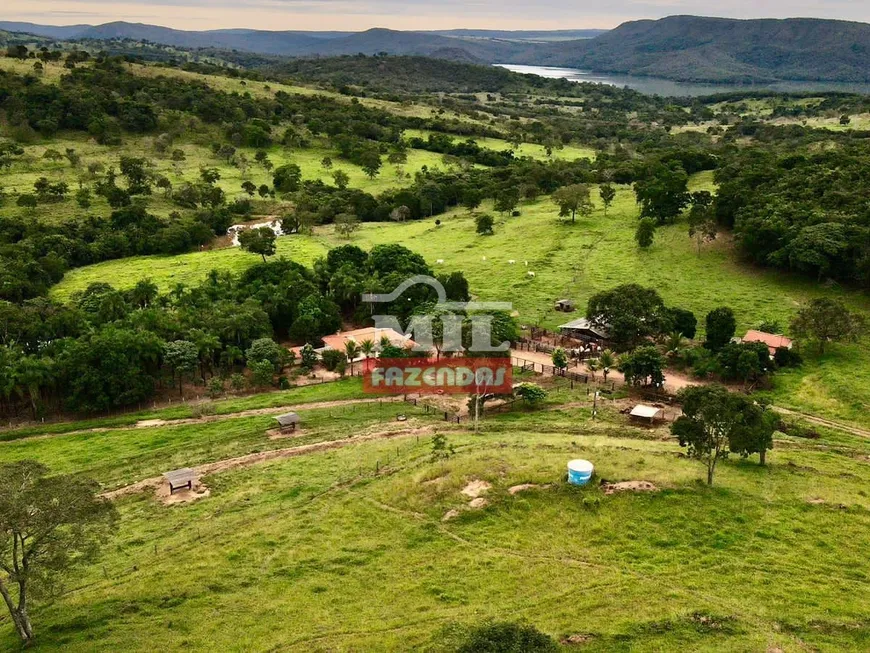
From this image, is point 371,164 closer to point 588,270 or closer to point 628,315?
point 588,270

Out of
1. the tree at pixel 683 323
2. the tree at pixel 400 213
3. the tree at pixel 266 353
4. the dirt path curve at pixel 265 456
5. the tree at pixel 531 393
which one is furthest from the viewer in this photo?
the tree at pixel 400 213

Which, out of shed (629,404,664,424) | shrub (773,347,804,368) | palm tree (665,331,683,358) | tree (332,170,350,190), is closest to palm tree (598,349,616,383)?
palm tree (665,331,683,358)

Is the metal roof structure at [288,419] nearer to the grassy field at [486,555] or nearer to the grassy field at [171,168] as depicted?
the grassy field at [486,555]

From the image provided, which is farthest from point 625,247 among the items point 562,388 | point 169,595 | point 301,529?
Answer: point 169,595

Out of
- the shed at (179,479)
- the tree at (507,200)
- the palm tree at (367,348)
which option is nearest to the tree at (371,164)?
the tree at (507,200)

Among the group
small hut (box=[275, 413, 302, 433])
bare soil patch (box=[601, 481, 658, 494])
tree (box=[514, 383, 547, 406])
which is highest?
bare soil patch (box=[601, 481, 658, 494])

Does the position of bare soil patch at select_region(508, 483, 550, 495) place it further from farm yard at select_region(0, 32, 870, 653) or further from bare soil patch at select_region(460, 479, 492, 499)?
bare soil patch at select_region(460, 479, 492, 499)
